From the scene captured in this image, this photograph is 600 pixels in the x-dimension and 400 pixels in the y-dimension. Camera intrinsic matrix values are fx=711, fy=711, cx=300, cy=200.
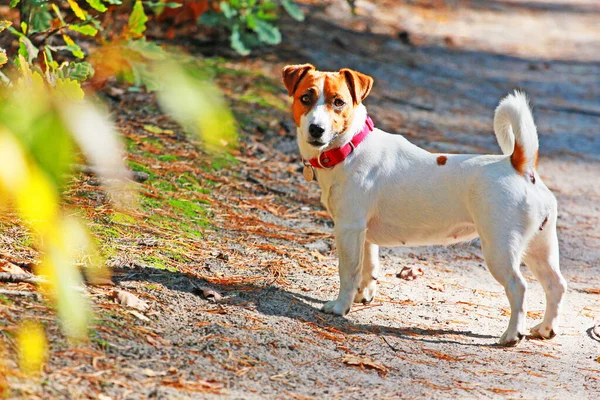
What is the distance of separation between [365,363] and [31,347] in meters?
1.45

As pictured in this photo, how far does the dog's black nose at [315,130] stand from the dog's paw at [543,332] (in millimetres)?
1594

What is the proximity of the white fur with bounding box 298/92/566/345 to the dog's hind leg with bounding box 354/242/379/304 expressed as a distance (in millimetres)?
19

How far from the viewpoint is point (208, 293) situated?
12.0 feet

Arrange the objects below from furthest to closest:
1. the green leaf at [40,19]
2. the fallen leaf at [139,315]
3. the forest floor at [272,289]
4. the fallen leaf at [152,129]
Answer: the fallen leaf at [152,129], the green leaf at [40,19], the fallen leaf at [139,315], the forest floor at [272,289]

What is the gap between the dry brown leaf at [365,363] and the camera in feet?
10.3

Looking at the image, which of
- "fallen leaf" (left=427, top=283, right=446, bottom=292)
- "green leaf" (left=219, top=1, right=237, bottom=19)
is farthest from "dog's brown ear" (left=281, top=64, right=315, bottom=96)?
"green leaf" (left=219, top=1, right=237, bottom=19)

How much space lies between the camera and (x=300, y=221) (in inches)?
212

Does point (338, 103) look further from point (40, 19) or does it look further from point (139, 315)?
point (40, 19)

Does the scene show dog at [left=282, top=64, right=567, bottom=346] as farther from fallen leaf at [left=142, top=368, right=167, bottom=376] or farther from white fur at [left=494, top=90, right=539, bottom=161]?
fallen leaf at [left=142, top=368, right=167, bottom=376]

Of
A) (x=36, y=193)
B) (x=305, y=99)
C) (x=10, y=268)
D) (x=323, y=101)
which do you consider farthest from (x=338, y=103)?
(x=36, y=193)

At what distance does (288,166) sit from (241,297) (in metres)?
2.77

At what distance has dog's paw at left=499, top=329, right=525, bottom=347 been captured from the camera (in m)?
3.67

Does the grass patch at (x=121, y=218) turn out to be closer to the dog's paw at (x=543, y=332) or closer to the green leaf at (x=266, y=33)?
the dog's paw at (x=543, y=332)

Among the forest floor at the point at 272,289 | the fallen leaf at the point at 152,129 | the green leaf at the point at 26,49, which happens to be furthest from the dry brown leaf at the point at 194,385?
the fallen leaf at the point at 152,129
